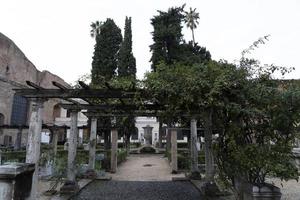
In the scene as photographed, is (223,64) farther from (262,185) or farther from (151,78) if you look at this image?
(262,185)

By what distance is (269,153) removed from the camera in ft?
17.8

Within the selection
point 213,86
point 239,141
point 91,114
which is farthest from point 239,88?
point 91,114

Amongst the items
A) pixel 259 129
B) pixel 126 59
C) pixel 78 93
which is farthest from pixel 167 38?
pixel 259 129

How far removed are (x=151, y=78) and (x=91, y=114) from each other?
615cm

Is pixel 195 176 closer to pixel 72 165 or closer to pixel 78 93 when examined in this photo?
pixel 72 165

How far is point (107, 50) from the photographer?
2548 centimetres

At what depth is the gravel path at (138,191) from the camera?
→ 878 cm

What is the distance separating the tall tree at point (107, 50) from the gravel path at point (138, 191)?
1370 cm

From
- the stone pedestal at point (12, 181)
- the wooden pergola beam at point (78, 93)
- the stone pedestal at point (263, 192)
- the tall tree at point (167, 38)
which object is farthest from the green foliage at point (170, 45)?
the stone pedestal at point (12, 181)

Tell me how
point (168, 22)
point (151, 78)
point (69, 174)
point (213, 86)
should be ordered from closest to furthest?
point (213, 86)
point (151, 78)
point (69, 174)
point (168, 22)

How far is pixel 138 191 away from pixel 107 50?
17.5m

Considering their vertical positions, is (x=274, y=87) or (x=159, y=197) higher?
(x=274, y=87)

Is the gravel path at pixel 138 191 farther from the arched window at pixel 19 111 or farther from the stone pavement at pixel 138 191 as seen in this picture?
the arched window at pixel 19 111

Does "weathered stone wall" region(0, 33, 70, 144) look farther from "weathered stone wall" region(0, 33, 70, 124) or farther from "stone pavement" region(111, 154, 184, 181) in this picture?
"stone pavement" region(111, 154, 184, 181)
